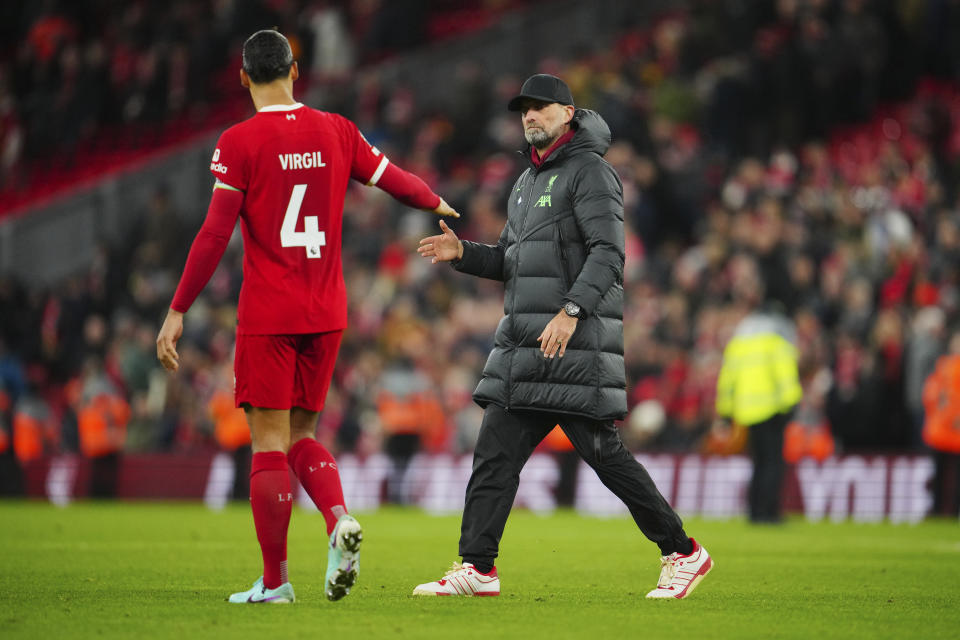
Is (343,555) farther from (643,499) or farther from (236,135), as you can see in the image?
(236,135)

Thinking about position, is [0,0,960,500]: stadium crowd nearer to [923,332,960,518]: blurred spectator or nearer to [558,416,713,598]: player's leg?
[923,332,960,518]: blurred spectator

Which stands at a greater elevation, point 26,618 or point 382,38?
point 382,38

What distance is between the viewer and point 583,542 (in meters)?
12.7

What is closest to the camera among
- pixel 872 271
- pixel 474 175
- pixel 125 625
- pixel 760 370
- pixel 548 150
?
pixel 125 625

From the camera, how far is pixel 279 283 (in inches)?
278

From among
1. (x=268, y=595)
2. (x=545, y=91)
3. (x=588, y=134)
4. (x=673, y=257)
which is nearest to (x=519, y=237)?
(x=588, y=134)

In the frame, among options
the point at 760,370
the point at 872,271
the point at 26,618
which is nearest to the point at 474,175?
the point at 872,271

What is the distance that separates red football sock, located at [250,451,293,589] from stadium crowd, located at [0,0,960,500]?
9.39 m

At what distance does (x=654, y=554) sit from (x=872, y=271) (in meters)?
8.47

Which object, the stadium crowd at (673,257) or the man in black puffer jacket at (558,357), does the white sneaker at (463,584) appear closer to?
the man in black puffer jacket at (558,357)

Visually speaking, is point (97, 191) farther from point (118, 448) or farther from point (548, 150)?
point (548, 150)

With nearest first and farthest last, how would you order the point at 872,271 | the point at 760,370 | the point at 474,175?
the point at 760,370
the point at 872,271
the point at 474,175

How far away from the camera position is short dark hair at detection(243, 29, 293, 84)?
7.16 meters

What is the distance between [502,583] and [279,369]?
2.25m
